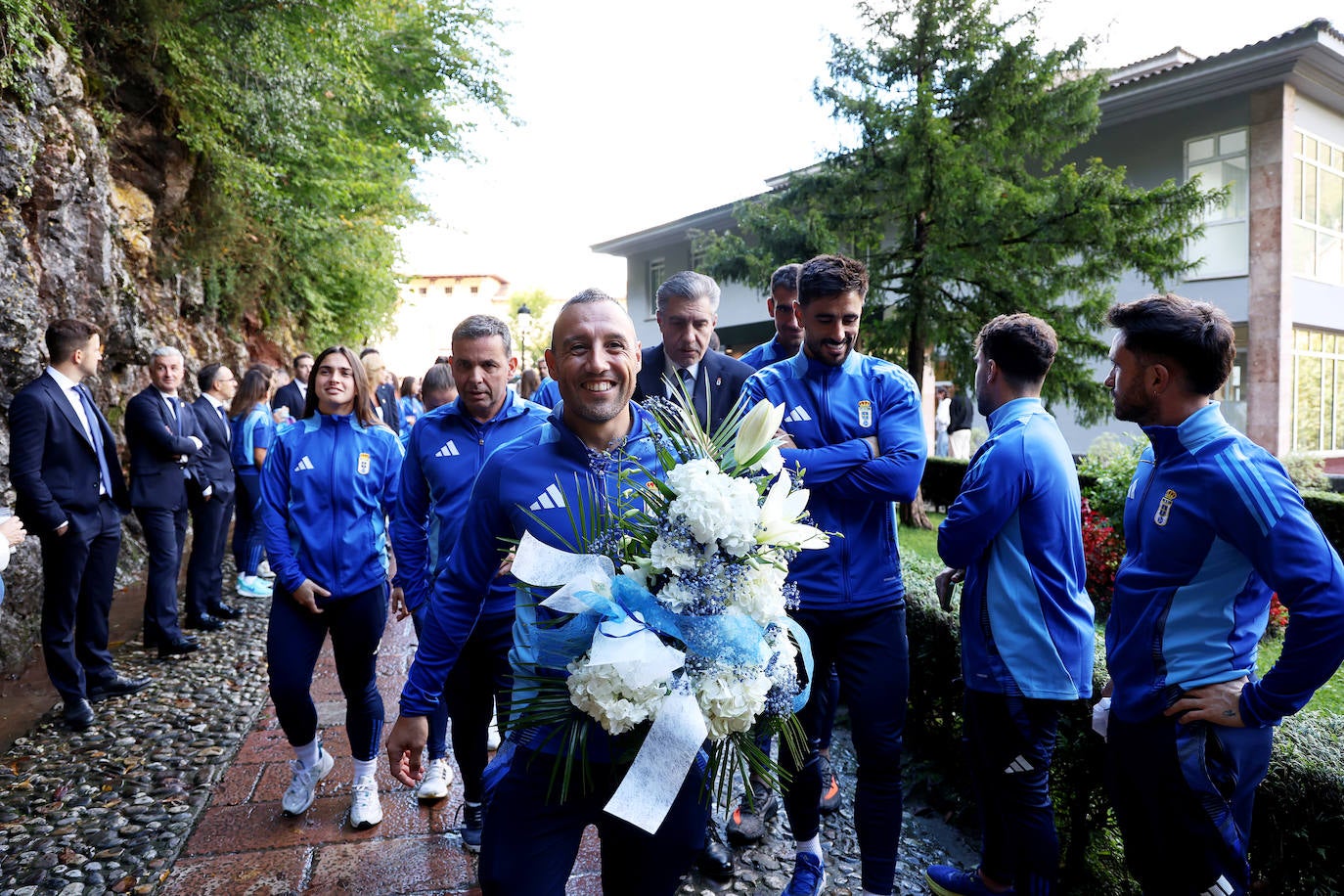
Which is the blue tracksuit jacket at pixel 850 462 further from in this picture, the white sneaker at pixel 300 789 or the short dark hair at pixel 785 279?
Answer: the white sneaker at pixel 300 789

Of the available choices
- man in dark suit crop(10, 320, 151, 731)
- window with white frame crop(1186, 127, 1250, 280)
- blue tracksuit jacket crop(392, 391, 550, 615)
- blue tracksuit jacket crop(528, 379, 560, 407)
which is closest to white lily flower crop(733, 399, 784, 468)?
blue tracksuit jacket crop(392, 391, 550, 615)

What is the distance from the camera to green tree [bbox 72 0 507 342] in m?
10.2

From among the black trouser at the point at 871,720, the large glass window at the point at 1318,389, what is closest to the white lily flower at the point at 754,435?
the black trouser at the point at 871,720

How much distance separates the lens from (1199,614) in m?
2.28

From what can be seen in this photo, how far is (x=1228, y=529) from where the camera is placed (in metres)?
2.20

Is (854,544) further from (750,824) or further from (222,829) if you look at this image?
(222,829)

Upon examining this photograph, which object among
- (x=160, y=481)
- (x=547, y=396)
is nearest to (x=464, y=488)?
(x=547, y=396)

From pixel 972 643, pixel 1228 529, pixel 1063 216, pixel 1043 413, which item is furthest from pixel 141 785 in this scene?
pixel 1063 216

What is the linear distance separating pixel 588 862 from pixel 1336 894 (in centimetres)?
273

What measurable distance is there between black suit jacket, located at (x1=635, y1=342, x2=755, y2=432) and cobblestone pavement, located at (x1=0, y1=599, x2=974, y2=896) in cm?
209

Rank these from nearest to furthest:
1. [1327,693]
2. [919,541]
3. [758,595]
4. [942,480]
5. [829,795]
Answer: [758,595], [829,795], [1327,693], [919,541], [942,480]

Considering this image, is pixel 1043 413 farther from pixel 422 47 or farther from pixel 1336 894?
pixel 422 47

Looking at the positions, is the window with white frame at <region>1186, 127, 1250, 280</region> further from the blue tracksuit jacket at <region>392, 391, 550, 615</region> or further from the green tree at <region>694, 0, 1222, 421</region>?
the blue tracksuit jacket at <region>392, 391, 550, 615</region>

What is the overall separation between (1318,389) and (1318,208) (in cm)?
350
